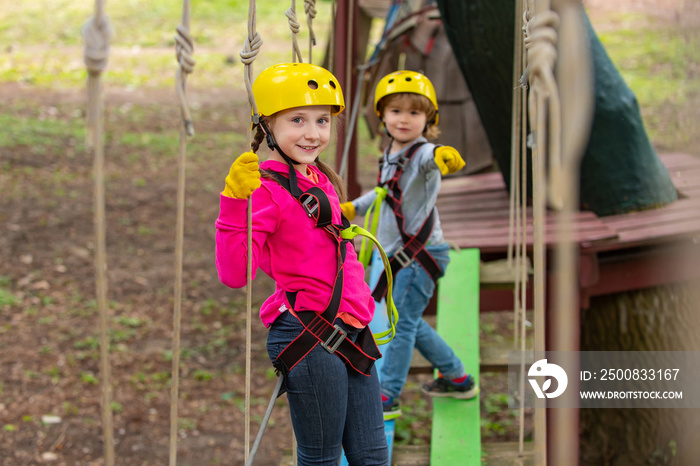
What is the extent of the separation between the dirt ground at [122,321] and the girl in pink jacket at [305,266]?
7.83 ft

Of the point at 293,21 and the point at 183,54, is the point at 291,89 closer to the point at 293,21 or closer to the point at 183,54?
the point at 293,21

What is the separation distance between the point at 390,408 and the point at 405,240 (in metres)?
0.62

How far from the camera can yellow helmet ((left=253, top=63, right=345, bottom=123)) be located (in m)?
1.77

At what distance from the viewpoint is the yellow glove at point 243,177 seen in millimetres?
1554

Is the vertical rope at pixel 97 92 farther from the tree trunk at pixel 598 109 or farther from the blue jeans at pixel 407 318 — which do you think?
the tree trunk at pixel 598 109

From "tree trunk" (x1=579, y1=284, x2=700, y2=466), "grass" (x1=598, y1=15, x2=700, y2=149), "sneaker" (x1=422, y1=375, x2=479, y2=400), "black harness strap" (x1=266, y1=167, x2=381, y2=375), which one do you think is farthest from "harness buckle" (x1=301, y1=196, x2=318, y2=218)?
"grass" (x1=598, y1=15, x2=700, y2=149)

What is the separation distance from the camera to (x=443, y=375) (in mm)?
2785

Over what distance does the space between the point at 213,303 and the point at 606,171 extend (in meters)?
3.25

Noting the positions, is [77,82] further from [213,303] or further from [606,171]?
[606,171]

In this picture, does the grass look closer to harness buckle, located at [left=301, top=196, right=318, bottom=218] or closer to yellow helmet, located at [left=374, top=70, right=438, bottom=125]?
yellow helmet, located at [left=374, top=70, right=438, bottom=125]

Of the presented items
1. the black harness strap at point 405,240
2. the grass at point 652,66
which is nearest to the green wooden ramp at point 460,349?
the black harness strap at point 405,240

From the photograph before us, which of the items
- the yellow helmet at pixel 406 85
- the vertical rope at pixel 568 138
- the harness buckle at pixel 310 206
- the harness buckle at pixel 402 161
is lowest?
the vertical rope at pixel 568 138

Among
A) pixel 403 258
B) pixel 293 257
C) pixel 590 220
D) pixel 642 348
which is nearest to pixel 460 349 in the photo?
pixel 403 258

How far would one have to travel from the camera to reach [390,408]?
8.68 feet
